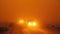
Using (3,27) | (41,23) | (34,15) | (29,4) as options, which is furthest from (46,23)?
(3,27)

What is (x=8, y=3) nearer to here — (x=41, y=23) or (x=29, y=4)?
(x=29, y=4)

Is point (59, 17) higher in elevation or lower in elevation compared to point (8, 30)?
higher

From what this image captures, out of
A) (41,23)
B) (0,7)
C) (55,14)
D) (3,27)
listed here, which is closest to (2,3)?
(0,7)

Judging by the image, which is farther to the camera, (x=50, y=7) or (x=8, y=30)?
(x=50, y=7)

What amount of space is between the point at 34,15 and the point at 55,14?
0.21 metres

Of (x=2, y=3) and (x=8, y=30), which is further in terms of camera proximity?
(x=2, y=3)

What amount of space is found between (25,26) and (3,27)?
205 millimetres

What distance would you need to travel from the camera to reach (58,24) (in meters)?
0.86

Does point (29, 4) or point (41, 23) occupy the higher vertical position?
point (29, 4)

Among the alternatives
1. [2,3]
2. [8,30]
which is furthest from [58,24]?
[2,3]

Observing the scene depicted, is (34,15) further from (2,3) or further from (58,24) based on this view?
(2,3)

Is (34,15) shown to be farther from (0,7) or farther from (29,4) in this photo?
(0,7)

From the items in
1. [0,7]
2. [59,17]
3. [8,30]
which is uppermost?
[0,7]

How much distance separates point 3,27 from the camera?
83cm
